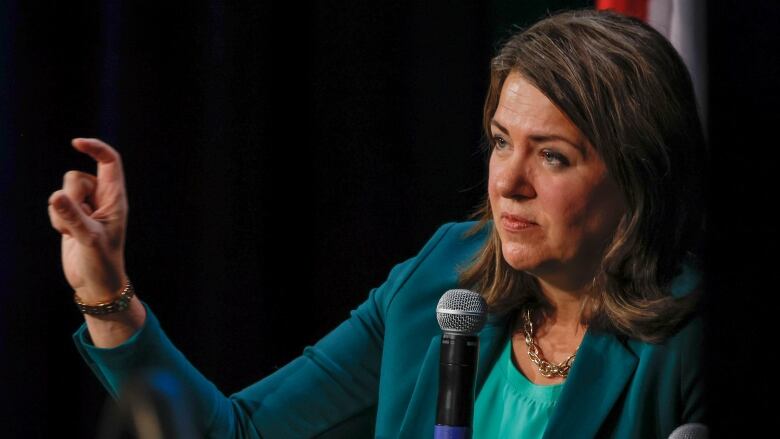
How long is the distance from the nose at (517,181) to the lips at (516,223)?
1.1 inches

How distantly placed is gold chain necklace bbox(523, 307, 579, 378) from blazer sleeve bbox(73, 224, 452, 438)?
0.22 metres

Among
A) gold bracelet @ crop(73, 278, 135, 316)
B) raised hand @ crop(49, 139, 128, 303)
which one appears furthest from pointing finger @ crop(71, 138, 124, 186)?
gold bracelet @ crop(73, 278, 135, 316)

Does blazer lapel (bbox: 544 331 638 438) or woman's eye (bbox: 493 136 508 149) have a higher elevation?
woman's eye (bbox: 493 136 508 149)

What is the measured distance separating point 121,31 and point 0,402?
0.75 m

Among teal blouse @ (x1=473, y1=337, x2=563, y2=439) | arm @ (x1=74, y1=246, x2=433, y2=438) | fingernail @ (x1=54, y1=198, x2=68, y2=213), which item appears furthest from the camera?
arm @ (x1=74, y1=246, x2=433, y2=438)

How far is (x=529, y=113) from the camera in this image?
55.4 inches

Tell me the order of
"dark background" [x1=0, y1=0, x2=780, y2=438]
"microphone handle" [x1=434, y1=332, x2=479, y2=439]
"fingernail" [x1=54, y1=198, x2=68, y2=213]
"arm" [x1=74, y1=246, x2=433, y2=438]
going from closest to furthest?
"microphone handle" [x1=434, y1=332, x2=479, y2=439] < "fingernail" [x1=54, y1=198, x2=68, y2=213] < "arm" [x1=74, y1=246, x2=433, y2=438] < "dark background" [x1=0, y1=0, x2=780, y2=438]

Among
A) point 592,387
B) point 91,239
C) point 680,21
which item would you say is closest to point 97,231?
point 91,239

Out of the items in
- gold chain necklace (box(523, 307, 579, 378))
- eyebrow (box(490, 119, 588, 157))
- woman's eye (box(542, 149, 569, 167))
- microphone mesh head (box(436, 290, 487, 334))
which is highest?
eyebrow (box(490, 119, 588, 157))

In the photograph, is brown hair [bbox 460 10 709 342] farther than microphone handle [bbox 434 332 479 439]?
Yes

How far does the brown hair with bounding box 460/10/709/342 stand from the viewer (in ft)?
4.53

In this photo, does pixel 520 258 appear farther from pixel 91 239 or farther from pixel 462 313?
pixel 91 239

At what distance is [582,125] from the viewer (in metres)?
1.38

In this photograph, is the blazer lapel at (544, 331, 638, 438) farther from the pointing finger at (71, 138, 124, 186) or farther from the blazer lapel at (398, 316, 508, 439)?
the pointing finger at (71, 138, 124, 186)
